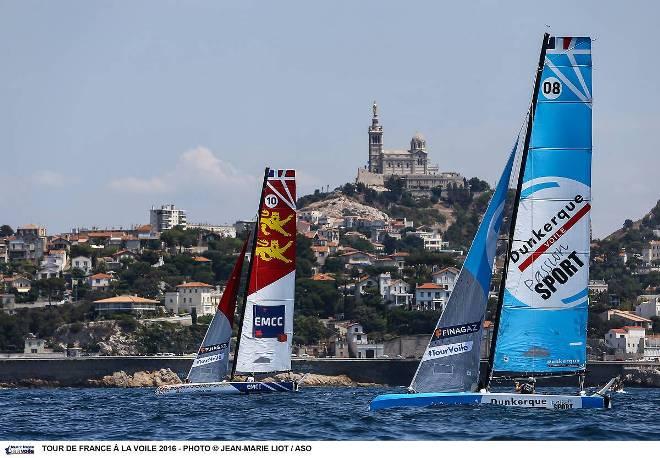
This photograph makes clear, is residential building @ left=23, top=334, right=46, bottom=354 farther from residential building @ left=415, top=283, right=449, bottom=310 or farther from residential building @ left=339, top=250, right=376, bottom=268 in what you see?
residential building @ left=339, top=250, right=376, bottom=268

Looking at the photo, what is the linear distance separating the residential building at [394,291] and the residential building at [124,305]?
22141mm

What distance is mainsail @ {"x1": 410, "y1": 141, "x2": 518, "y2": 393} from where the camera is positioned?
33.5 meters

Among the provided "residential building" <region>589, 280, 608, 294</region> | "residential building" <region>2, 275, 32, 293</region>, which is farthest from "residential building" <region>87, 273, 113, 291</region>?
"residential building" <region>589, 280, 608, 294</region>

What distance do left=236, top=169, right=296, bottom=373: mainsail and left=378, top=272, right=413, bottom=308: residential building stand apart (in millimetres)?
90783

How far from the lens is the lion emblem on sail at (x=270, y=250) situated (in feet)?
166

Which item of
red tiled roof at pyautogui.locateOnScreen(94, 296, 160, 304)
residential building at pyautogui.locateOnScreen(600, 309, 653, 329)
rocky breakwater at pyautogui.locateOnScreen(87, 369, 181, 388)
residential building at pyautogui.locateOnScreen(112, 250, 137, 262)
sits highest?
residential building at pyautogui.locateOnScreen(112, 250, 137, 262)

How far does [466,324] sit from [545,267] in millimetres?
2238

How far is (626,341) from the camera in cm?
11975

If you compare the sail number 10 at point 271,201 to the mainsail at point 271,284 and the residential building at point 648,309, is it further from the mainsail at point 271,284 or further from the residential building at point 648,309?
the residential building at point 648,309

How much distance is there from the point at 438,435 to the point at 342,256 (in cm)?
14630

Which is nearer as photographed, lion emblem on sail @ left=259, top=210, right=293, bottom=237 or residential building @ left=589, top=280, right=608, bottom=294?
lion emblem on sail @ left=259, top=210, right=293, bottom=237

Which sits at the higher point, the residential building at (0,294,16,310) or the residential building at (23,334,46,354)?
the residential building at (0,294,16,310)
